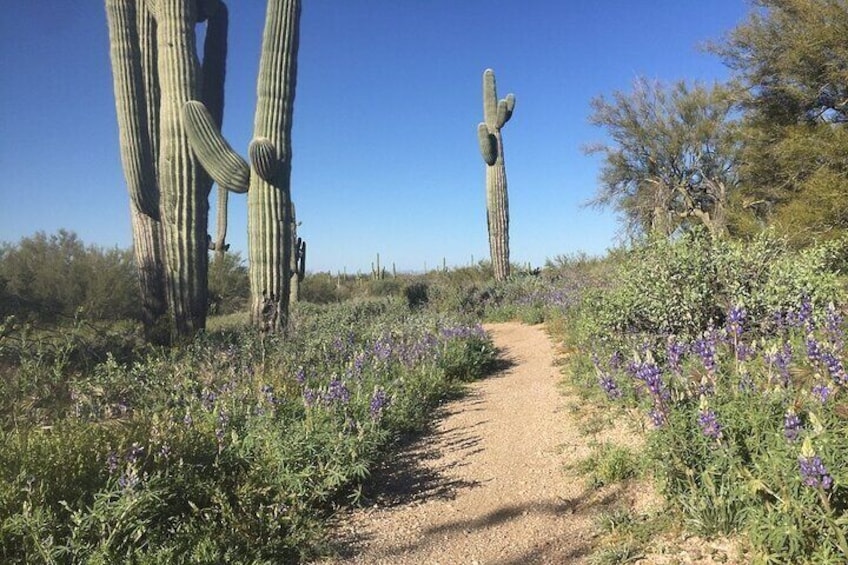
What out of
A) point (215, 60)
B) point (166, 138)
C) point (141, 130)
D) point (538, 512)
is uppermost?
point (215, 60)

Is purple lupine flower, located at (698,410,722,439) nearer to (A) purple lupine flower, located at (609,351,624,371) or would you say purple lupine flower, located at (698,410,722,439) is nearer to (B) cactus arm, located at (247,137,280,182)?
(A) purple lupine flower, located at (609,351,624,371)

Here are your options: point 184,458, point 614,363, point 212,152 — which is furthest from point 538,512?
point 212,152

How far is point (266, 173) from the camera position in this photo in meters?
8.02

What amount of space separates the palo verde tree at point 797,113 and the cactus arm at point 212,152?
8979mm

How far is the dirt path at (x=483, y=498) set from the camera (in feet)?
9.07

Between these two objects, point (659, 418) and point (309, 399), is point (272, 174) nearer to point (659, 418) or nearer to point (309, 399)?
point (309, 399)

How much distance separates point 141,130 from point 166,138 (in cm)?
121

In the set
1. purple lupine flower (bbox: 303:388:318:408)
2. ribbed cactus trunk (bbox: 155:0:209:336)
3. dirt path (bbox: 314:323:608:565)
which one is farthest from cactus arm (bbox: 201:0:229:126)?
dirt path (bbox: 314:323:608:565)

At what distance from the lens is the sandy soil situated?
2762 millimetres

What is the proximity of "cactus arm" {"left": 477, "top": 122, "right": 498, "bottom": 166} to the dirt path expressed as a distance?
13.0m

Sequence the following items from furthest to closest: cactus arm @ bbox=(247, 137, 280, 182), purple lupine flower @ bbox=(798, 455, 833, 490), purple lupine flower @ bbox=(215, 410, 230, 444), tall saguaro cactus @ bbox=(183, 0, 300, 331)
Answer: tall saguaro cactus @ bbox=(183, 0, 300, 331), cactus arm @ bbox=(247, 137, 280, 182), purple lupine flower @ bbox=(215, 410, 230, 444), purple lupine flower @ bbox=(798, 455, 833, 490)

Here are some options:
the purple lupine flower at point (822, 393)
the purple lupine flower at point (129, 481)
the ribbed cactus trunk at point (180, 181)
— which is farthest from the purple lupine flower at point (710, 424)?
the ribbed cactus trunk at point (180, 181)

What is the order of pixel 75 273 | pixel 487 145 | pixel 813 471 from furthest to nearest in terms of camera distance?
pixel 487 145 → pixel 75 273 → pixel 813 471

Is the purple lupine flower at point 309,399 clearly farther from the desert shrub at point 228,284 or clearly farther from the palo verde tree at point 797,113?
the desert shrub at point 228,284
